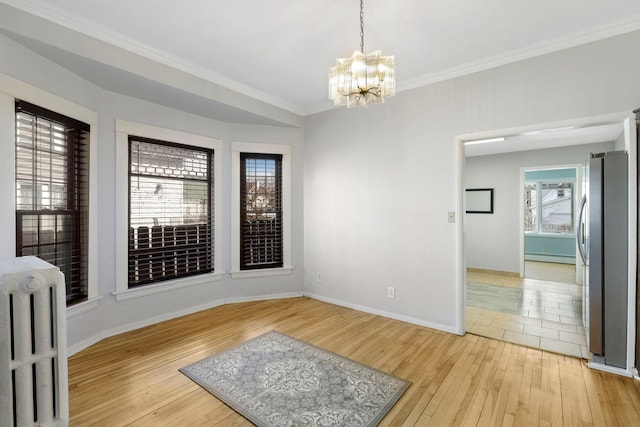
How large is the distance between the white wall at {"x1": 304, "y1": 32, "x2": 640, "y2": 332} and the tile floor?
62 cm

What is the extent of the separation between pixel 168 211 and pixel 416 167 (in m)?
3.05

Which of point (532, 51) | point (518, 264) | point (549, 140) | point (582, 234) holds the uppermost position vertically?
point (532, 51)

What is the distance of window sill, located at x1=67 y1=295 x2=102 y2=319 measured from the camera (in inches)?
106

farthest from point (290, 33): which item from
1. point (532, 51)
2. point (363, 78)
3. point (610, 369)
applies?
point (610, 369)

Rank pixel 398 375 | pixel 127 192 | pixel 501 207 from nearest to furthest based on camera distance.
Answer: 1. pixel 398 375
2. pixel 127 192
3. pixel 501 207

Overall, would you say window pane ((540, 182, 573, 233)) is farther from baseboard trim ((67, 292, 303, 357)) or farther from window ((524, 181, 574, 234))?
baseboard trim ((67, 292, 303, 357))

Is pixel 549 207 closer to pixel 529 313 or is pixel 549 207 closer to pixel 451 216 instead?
pixel 529 313

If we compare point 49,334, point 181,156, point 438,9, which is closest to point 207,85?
point 181,156

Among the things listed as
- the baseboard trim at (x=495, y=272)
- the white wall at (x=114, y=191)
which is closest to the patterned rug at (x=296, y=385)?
the white wall at (x=114, y=191)

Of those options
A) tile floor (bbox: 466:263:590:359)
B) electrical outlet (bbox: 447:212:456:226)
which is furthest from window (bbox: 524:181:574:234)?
electrical outlet (bbox: 447:212:456:226)

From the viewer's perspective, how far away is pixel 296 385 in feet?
7.45

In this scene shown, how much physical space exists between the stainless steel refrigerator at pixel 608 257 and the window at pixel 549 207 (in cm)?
555

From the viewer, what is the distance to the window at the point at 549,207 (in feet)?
24.8

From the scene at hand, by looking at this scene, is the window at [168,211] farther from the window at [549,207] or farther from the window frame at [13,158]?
the window at [549,207]
